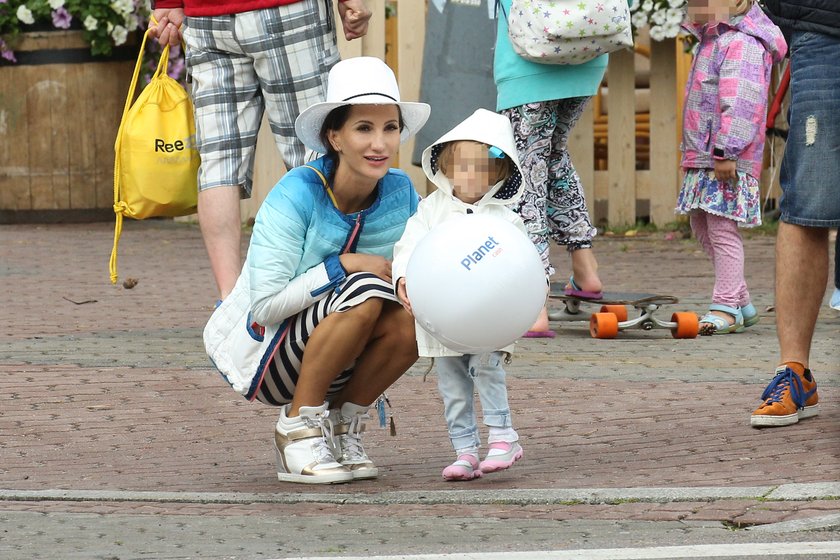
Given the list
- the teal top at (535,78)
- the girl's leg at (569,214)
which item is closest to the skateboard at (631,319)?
the girl's leg at (569,214)

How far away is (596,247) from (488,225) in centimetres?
619

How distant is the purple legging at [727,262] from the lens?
262 inches

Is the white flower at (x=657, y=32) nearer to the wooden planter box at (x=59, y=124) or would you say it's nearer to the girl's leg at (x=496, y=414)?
the wooden planter box at (x=59, y=124)

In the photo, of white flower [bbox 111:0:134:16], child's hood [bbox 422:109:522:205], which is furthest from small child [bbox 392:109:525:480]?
white flower [bbox 111:0:134:16]

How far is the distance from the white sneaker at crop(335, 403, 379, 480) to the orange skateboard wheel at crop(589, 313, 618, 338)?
233cm

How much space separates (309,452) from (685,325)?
2.70 meters

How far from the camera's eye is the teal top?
623 centimetres

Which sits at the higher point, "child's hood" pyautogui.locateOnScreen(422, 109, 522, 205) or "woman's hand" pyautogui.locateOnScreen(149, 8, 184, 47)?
"woman's hand" pyautogui.locateOnScreen(149, 8, 184, 47)

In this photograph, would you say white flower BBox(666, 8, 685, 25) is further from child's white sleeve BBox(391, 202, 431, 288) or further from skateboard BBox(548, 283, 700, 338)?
child's white sleeve BBox(391, 202, 431, 288)

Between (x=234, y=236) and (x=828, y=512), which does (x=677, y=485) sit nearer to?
(x=828, y=512)

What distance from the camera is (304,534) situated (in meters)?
3.61

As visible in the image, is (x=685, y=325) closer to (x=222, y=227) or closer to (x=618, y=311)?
(x=618, y=311)

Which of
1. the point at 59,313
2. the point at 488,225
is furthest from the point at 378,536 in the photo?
the point at 59,313

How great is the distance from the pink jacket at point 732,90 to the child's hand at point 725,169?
0.03m
